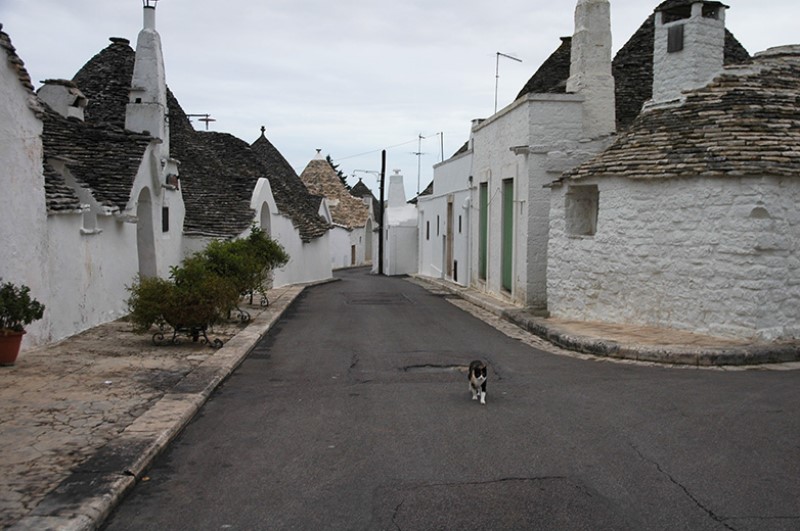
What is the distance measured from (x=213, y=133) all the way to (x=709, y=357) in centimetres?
→ 2807

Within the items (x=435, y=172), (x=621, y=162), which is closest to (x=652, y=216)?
(x=621, y=162)

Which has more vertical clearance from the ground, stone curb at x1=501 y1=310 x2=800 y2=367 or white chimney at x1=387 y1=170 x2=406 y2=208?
white chimney at x1=387 y1=170 x2=406 y2=208

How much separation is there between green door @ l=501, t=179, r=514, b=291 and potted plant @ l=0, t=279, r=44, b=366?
39.2 ft

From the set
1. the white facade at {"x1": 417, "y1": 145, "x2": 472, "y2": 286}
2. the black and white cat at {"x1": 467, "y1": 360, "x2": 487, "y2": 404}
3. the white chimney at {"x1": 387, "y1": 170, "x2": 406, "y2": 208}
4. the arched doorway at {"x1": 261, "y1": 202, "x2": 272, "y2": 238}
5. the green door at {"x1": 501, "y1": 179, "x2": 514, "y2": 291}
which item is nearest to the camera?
the black and white cat at {"x1": 467, "y1": 360, "x2": 487, "y2": 404}

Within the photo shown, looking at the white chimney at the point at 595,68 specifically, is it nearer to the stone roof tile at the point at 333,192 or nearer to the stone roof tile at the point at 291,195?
the stone roof tile at the point at 291,195

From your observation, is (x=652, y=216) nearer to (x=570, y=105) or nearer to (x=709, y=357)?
(x=709, y=357)

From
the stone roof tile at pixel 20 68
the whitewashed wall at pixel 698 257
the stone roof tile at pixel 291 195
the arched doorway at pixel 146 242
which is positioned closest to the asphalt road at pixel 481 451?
the whitewashed wall at pixel 698 257

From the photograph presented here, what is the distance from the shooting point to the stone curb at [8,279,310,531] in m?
4.54

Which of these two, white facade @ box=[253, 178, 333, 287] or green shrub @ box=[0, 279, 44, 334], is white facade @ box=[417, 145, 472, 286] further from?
green shrub @ box=[0, 279, 44, 334]

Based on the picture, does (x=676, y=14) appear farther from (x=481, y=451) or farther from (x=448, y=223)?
(x=448, y=223)

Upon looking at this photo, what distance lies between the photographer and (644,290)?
1266 centimetres

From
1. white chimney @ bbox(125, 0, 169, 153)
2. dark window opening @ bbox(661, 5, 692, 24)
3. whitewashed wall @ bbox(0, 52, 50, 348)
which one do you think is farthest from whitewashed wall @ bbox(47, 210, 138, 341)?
dark window opening @ bbox(661, 5, 692, 24)

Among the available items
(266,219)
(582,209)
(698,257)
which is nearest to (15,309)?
(698,257)

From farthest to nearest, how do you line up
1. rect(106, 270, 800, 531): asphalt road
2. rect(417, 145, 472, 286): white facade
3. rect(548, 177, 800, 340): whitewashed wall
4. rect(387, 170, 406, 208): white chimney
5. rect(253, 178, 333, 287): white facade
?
rect(387, 170, 406, 208): white chimney → rect(253, 178, 333, 287): white facade → rect(417, 145, 472, 286): white facade → rect(548, 177, 800, 340): whitewashed wall → rect(106, 270, 800, 531): asphalt road
